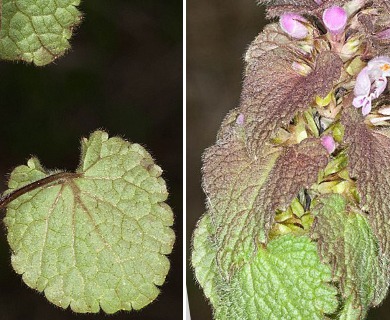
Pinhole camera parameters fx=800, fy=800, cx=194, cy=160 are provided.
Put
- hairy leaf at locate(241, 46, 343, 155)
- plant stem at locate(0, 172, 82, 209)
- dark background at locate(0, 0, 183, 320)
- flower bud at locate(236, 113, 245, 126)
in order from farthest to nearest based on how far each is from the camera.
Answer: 1. dark background at locate(0, 0, 183, 320)
2. plant stem at locate(0, 172, 82, 209)
3. flower bud at locate(236, 113, 245, 126)
4. hairy leaf at locate(241, 46, 343, 155)

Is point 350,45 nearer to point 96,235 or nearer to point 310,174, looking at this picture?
point 310,174

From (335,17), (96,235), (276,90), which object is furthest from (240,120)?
(96,235)

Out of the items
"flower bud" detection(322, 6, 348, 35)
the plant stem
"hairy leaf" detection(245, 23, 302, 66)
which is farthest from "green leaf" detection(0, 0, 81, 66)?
"flower bud" detection(322, 6, 348, 35)

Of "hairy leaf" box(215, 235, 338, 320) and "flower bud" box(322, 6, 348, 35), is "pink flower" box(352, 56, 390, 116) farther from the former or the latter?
"hairy leaf" box(215, 235, 338, 320)

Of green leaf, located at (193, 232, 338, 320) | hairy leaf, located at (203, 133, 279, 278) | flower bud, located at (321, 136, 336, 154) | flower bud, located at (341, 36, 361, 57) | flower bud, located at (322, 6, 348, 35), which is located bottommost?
green leaf, located at (193, 232, 338, 320)

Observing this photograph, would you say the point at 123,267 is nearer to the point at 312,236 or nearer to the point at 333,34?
the point at 312,236

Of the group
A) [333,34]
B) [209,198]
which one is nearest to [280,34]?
[333,34]

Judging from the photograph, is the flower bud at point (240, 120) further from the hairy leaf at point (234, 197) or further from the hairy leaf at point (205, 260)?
the hairy leaf at point (205, 260)
